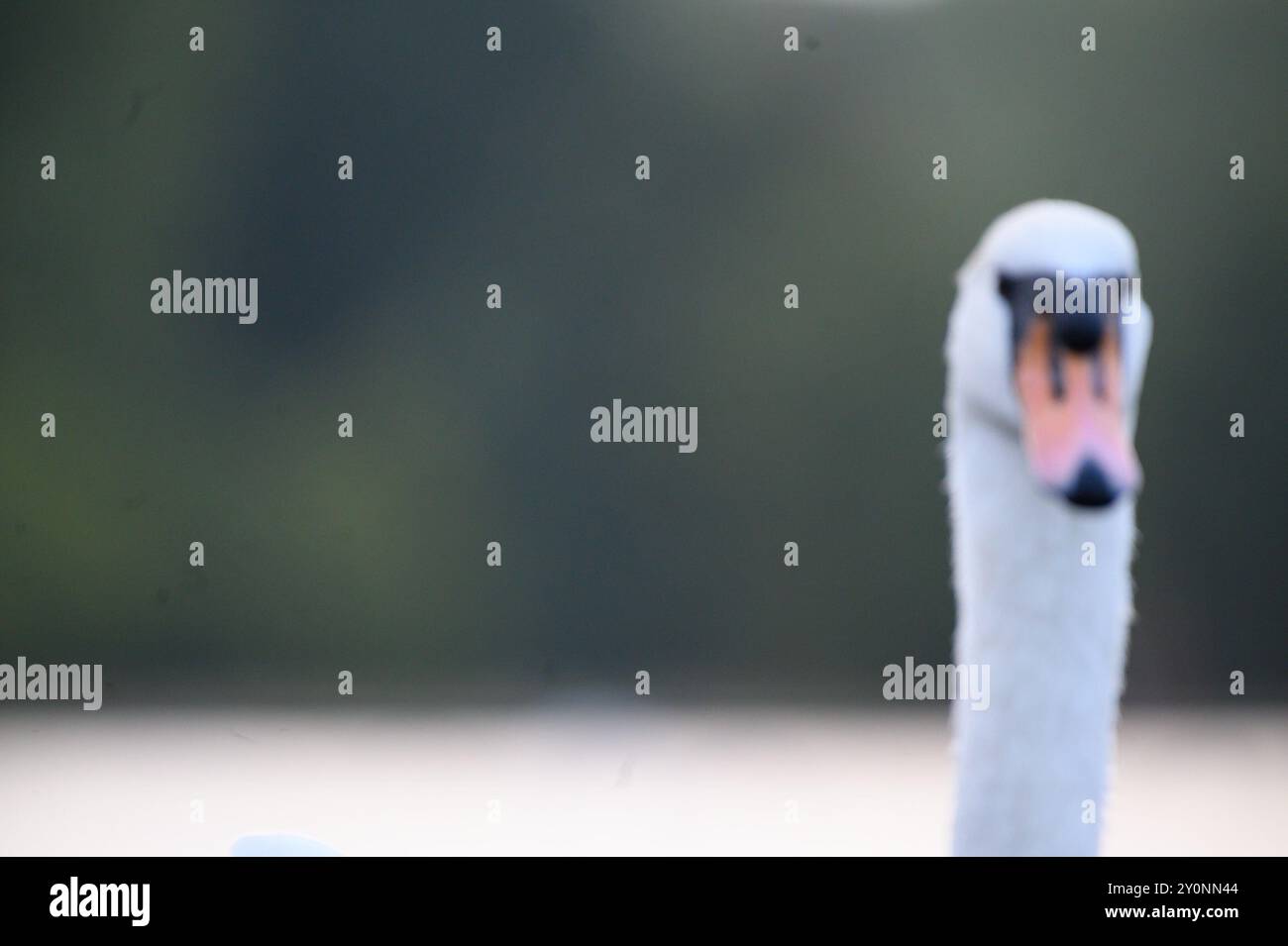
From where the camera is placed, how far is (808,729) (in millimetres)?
9062

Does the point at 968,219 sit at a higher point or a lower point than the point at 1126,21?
lower

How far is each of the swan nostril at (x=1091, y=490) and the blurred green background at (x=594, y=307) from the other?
4.59 metres

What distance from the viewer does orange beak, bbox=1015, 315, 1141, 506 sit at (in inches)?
65.2

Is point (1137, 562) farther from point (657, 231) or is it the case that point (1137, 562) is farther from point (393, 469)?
point (393, 469)

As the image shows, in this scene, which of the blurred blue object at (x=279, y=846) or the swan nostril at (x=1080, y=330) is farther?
the blurred blue object at (x=279, y=846)

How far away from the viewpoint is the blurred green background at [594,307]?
258 inches

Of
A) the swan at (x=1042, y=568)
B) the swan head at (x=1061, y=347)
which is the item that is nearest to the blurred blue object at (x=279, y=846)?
the swan at (x=1042, y=568)

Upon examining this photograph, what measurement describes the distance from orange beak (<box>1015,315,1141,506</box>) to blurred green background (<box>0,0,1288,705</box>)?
4.38 metres

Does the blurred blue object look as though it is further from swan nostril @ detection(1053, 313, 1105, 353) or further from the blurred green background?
the blurred green background

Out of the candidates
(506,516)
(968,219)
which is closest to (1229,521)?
(968,219)

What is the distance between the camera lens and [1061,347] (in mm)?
1828

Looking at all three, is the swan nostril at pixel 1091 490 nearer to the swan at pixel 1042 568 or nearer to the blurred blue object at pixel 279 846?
the swan at pixel 1042 568
